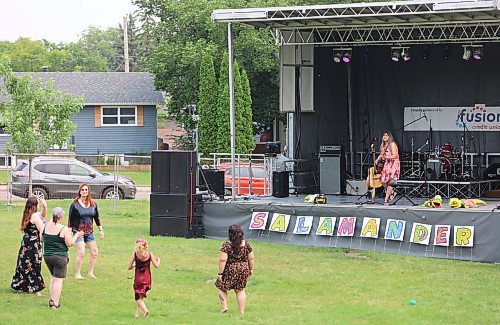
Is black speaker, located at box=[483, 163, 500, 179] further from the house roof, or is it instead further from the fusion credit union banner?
the house roof

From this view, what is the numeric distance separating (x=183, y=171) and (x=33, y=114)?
8.56 m

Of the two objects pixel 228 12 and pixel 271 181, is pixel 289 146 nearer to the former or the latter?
pixel 271 181

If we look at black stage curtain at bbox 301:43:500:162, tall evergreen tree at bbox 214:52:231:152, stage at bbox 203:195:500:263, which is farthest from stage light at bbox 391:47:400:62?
tall evergreen tree at bbox 214:52:231:152

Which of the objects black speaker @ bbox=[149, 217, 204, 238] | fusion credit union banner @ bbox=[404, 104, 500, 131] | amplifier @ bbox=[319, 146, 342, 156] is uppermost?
fusion credit union banner @ bbox=[404, 104, 500, 131]

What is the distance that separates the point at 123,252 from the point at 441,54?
364 inches

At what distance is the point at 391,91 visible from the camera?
2273 centimetres

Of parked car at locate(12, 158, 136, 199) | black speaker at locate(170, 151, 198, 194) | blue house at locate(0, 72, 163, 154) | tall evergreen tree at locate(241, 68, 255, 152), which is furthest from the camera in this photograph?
blue house at locate(0, 72, 163, 154)

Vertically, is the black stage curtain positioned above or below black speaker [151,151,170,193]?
above

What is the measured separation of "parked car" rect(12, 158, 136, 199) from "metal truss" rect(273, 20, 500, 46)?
7.79 metres

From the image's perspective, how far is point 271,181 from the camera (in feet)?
69.7

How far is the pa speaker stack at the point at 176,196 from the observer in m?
18.5

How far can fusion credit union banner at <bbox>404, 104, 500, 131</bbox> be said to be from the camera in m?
21.8

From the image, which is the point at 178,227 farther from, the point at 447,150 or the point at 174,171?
the point at 447,150

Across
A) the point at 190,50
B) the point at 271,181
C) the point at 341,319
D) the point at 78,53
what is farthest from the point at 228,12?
the point at 78,53
